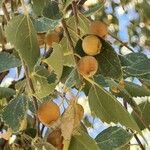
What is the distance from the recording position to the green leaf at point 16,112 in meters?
0.92

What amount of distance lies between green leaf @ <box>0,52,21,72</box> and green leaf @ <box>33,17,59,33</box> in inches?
5.8

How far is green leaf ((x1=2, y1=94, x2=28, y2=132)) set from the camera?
0.92 m

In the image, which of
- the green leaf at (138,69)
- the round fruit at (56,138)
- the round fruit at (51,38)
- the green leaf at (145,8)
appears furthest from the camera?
the green leaf at (145,8)

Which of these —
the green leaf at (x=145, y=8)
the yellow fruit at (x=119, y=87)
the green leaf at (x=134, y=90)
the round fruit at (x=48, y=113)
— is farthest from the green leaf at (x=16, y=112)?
the green leaf at (x=145, y=8)

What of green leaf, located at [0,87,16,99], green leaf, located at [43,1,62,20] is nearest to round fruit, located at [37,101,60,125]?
green leaf, located at [43,1,62,20]

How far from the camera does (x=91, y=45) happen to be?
0.87 meters

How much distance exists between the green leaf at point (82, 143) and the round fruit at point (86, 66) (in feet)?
0.32

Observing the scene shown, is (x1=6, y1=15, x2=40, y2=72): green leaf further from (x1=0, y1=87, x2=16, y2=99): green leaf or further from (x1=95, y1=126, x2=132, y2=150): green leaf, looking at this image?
(x1=0, y1=87, x2=16, y2=99): green leaf

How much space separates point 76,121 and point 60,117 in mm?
34

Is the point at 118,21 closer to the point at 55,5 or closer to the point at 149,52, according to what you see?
the point at 149,52

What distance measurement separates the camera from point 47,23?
2.90ft

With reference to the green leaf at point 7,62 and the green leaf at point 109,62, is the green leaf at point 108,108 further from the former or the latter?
the green leaf at point 7,62

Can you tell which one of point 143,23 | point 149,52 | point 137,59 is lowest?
point 149,52

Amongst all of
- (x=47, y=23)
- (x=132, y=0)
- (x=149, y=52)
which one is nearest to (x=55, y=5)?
(x=47, y=23)
